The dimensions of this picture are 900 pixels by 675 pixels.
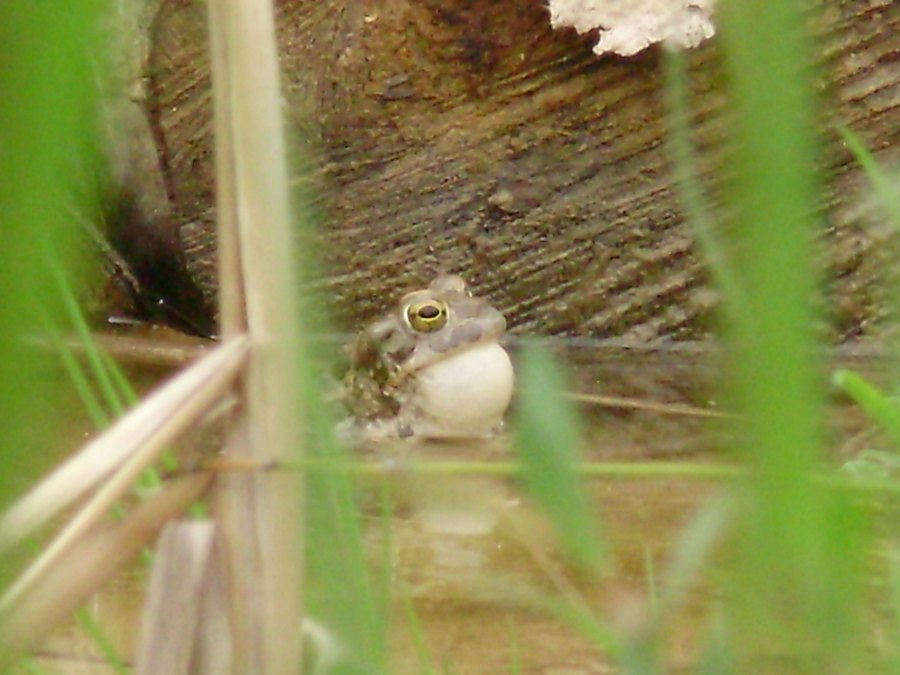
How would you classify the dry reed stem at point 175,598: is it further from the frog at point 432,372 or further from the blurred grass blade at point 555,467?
the frog at point 432,372

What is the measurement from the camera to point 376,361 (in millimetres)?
1629

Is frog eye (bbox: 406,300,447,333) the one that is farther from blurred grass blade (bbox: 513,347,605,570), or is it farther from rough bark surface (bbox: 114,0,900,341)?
blurred grass blade (bbox: 513,347,605,570)

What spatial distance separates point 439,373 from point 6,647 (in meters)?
1.34

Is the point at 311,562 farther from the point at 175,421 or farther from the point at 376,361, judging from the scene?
the point at 376,361

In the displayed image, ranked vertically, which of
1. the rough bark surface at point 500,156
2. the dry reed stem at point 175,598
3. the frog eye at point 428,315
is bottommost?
the dry reed stem at point 175,598

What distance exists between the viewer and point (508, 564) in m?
0.90

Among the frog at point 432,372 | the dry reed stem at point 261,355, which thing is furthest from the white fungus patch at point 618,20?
the dry reed stem at point 261,355

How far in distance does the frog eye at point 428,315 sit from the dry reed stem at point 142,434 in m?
1.19

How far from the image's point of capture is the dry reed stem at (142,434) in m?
0.29

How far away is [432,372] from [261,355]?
1.20 meters

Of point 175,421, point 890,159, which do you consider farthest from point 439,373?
point 175,421

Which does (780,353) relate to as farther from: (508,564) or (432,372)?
(432,372)

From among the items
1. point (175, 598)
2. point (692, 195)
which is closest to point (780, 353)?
point (692, 195)

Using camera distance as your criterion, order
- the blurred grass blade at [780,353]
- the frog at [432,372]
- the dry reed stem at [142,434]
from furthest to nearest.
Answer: the frog at [432,372] → the dry reed stem at [142,434] → the blurred grass blade at [780,353]
